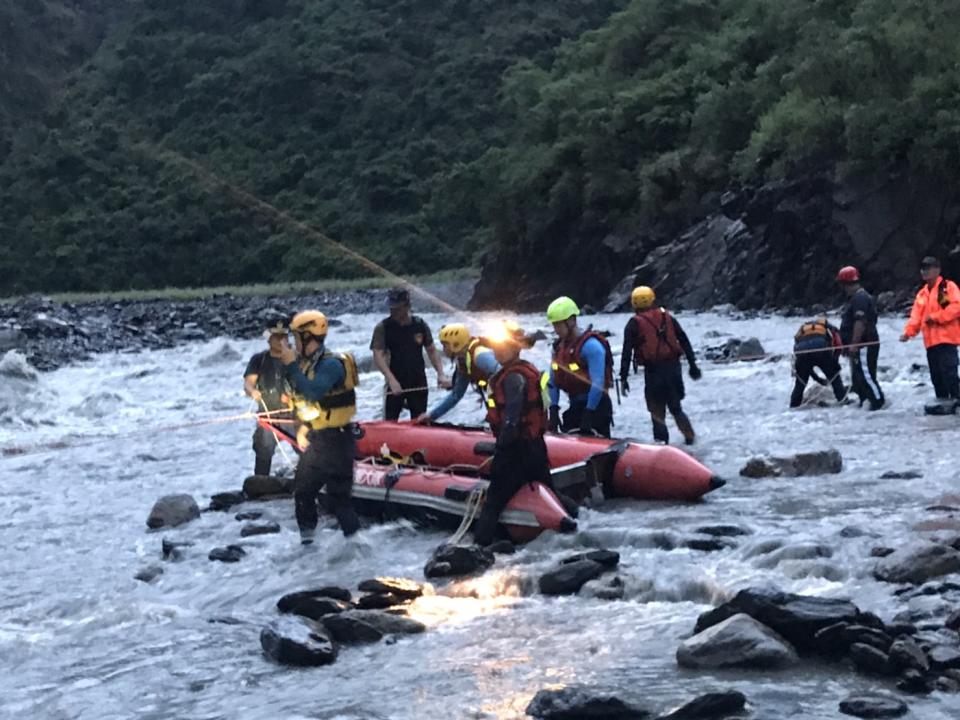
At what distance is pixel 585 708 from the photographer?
16.7 ft

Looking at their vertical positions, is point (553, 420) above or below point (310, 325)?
below

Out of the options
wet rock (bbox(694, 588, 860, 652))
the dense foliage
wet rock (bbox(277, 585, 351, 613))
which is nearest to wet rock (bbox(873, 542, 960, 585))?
wet rock (bbox(694, 588, 860, 652))

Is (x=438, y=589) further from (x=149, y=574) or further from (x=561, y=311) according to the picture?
(x=561, y=311)

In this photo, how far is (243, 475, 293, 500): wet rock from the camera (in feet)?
35.4

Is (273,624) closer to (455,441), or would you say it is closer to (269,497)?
(455,441)

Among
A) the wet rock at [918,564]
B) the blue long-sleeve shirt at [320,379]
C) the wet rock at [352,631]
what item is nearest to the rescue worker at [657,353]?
the blue long-sleeve shirt at [320,379]

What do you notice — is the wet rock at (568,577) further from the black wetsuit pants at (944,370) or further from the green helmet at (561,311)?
the black wetsuit pants at (944,370)

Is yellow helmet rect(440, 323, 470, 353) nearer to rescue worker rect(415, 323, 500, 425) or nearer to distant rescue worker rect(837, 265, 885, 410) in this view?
rescue worker rect(415, 323, 500, 425)

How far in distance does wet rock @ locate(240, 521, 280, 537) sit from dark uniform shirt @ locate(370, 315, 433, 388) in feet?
5.50

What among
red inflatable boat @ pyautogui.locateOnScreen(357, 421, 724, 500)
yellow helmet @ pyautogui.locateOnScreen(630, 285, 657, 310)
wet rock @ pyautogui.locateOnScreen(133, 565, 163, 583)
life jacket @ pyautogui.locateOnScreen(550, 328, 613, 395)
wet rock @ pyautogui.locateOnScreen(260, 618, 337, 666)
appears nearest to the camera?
wet rock @ pyautogui.locateOnScreen(260, 618, 337, 666)

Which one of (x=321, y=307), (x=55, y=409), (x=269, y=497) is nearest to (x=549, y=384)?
(x=269, y=497)

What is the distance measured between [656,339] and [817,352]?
9.10ft

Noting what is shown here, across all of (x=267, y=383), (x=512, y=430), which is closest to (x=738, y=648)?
(x=512, y=430)

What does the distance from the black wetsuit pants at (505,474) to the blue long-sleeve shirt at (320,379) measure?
1.08 m
